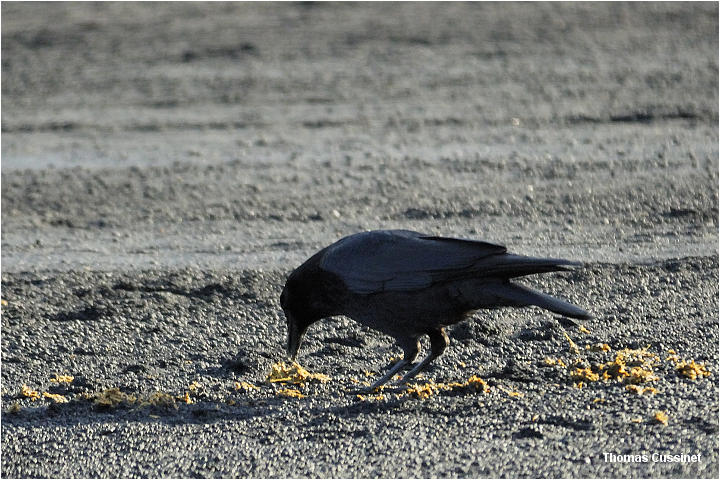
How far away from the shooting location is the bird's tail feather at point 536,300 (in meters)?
5.14

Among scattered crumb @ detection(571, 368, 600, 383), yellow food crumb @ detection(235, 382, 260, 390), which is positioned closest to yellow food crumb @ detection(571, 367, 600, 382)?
scattered crumb @ detection(571, 368, 600, 383)

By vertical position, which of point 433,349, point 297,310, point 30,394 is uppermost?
point 297,310

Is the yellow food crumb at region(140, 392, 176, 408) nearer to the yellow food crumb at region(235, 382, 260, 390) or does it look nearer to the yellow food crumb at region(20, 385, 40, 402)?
the yellow food crumb at region(235, 382, 260, 390)

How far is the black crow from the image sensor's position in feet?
17.3

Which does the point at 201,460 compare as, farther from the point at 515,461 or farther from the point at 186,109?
the point at 186,109

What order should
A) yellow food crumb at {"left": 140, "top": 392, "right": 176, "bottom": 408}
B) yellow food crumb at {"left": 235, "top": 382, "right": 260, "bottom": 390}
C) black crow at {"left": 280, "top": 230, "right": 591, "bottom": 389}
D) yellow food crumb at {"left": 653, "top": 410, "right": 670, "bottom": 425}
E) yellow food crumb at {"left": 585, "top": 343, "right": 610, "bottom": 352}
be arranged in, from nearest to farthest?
yellow food crumb at {"left": 653, "top": 410, "right": 670, "bottom": 425} < black crow at {"left": 280, "top": 230, "right": 591, "bottom": 389} < yellow food crumb at {"left": 140, "top": 392, "right": 176, "bottom": 408} < yellow food crumb at {"left": 235, "top": 382, "right": 260, "bottom": 390} < yellow food crumb at {"left": 585, "top": 343, "right": 610, "bottom": 352}

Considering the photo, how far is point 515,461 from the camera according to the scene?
478cm

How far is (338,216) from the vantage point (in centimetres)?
910

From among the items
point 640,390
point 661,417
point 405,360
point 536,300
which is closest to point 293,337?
point 405,360

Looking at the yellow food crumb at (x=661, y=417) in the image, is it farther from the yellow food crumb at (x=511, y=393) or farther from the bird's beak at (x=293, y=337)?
the bird's beak at (x=293, y=337)

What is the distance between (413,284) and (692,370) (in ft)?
4.70

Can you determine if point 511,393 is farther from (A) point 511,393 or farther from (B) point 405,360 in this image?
(B) point 405,360

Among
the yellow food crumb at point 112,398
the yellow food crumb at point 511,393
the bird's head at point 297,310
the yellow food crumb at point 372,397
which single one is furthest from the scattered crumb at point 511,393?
the yellow food crumb at point 112,398

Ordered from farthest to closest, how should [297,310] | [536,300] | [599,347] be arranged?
[599,347] → [297,310] → [536,300]
